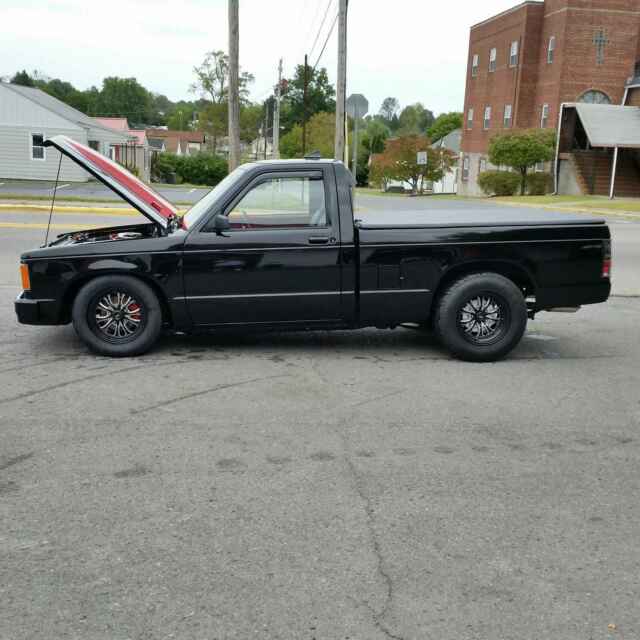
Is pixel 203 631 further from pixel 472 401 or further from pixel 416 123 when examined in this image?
pixel 416 123

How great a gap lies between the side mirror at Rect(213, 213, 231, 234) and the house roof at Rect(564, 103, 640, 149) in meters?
37.0

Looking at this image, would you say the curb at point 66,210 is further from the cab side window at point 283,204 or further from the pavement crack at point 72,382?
the pavement crack at point 72,382

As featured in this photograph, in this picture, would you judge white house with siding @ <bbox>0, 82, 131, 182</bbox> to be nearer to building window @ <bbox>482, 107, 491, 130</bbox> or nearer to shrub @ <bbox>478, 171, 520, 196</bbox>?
shrub @ <bbox>478, 171, 520, 196</bbox>

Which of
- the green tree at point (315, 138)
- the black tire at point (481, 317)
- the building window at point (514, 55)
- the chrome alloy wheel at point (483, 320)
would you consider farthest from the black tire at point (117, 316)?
the green tree at point (315, 138)

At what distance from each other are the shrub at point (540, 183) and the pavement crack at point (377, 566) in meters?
44.4

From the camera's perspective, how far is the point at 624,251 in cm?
1580

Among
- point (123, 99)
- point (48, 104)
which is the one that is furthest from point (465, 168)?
point (123, 99)

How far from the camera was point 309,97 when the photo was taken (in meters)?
116

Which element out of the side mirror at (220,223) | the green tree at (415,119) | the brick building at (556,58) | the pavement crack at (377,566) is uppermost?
the green tree at (415,119)

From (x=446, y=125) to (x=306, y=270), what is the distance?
115 m

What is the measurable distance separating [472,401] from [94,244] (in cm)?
340

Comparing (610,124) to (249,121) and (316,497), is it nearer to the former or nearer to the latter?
(316,497)

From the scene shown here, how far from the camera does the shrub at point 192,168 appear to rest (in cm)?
5631

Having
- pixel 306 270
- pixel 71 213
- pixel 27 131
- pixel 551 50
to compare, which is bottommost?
pixel 71 213
